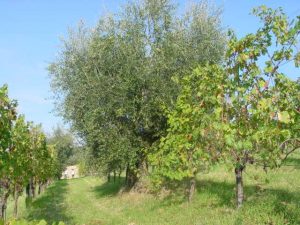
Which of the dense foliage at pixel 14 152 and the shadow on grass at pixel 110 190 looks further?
the shadow on grass at pixel 110 190

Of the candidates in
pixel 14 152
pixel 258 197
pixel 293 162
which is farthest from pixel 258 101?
pixel 293 162

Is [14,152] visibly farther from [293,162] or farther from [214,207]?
[293,162]

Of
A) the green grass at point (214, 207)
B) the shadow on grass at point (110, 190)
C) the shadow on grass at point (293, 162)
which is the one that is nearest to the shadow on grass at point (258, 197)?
the green grass at point (214, 207)

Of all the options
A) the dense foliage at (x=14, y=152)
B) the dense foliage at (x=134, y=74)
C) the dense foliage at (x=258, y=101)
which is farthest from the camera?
the dense foliage at (x=134, y=74)

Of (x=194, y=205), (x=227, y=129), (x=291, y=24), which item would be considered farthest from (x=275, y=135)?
(x=194, y=205)

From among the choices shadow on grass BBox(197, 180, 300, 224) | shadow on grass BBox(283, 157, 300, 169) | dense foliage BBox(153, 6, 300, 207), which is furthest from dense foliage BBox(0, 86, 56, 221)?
shadow on grass BBox(283, 157, 300, 169)

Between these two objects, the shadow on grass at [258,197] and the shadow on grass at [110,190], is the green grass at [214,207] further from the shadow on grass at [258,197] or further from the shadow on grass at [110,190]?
the shadow on grass at [110,190]

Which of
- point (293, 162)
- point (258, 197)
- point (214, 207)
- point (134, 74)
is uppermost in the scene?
point (134, 74)

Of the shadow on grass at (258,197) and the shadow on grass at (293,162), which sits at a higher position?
the shadow on grass at (293,162)

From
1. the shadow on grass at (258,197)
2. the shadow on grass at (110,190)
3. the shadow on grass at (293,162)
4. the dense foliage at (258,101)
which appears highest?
the dense foliage at (258,101)

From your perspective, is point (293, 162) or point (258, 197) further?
point (293, 162)

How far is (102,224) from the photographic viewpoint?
17547 mm

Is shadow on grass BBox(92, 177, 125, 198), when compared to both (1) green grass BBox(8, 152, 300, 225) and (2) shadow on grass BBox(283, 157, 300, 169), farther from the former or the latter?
(2) shadow on grass BBox(283, 157, 300, 169)

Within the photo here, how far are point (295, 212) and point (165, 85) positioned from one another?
11881 mm
